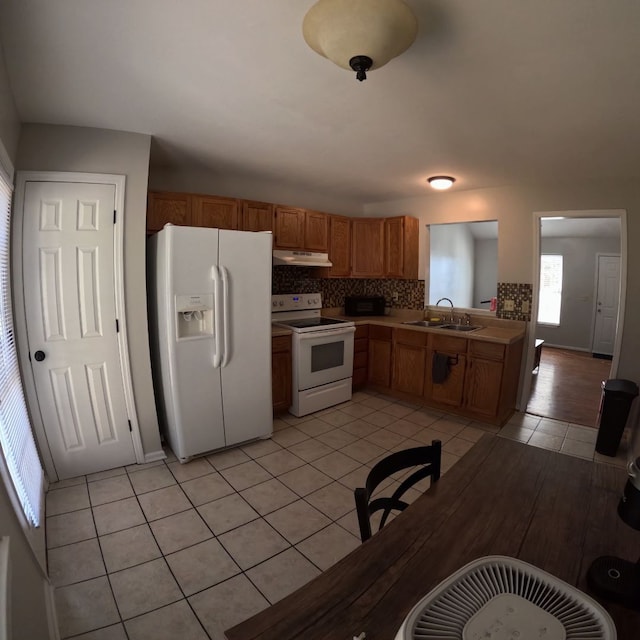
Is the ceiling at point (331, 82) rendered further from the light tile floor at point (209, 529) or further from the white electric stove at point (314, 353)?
the light tile floor at point (209, 529)

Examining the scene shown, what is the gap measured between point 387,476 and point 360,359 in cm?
298

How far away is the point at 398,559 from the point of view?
0.84 m

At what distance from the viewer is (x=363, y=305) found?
4.46 metres

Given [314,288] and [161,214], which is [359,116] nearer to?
[161,214]

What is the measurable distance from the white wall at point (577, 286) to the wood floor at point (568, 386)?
1.08 ft

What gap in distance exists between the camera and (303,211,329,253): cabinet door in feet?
12.6

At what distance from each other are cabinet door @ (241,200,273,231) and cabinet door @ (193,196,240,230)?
80 mm

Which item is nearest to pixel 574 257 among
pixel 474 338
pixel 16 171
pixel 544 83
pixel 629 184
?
pixel 629 184

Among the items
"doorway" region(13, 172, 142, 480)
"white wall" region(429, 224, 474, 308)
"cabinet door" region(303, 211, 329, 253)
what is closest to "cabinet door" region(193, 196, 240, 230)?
"doorway" region(13, 172, 142, 480)

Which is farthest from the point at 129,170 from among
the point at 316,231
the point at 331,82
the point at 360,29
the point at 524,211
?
the point at 524,211

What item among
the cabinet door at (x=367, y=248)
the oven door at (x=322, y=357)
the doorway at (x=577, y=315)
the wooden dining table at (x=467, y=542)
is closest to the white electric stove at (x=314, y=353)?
the oven door at (x=322, y=357)

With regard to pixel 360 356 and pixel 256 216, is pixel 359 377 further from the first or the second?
pixel 256 216

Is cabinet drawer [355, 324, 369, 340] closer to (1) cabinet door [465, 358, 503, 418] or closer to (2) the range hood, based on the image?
(2) the range hood

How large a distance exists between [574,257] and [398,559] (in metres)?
7.79
